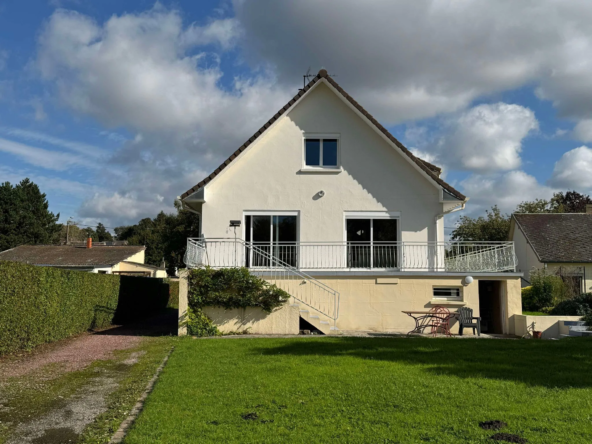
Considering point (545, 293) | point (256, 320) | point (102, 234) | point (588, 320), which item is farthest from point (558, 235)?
point (102, 234)

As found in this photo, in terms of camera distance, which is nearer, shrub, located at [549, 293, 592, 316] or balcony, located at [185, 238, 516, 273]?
balcony, located at [185, 238, 516, 273]

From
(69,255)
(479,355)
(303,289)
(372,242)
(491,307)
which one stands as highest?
(69,255)

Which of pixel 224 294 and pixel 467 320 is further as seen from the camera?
pixel 467 320

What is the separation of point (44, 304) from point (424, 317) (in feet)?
36.2

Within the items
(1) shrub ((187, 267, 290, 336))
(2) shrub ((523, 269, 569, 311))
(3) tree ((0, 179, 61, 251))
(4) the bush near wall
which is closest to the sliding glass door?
(1) shrub ((187, 267, 290, 336))

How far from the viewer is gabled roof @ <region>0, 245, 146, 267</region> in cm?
3662

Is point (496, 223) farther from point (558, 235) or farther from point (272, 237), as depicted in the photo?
point (272, 237)

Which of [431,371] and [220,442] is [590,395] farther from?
[220,442]

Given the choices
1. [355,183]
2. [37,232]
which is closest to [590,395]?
[355,183]

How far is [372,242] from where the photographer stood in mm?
17609

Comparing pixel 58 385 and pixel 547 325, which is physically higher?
pixel 547 325

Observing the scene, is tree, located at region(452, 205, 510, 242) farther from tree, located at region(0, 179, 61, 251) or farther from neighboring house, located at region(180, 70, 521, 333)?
tree, located at region(0, 179, 61, 251)

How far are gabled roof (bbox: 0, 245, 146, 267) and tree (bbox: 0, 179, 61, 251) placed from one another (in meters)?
9.44

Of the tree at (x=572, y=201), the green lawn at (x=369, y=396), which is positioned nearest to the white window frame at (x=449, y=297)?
the green lawn at (x=369, y=396)
